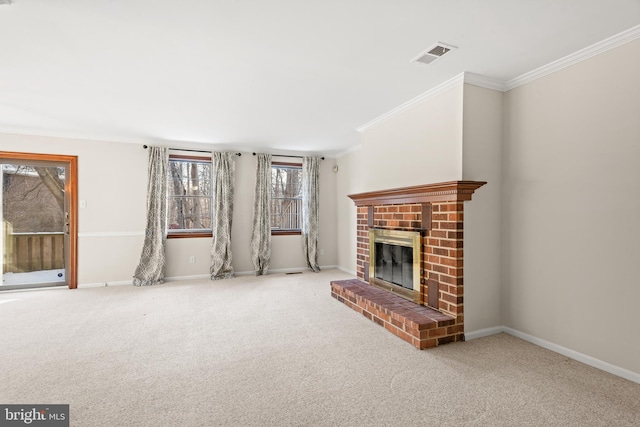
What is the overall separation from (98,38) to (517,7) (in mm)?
2695

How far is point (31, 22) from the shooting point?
6.23 feet

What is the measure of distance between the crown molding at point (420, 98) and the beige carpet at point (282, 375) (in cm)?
230

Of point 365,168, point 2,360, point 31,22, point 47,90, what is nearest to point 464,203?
point 365,168

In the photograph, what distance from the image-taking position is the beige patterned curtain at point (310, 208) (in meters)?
5.82

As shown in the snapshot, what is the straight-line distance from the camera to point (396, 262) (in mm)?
3414

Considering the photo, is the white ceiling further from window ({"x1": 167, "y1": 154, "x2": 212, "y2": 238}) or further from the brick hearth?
the brick hearth

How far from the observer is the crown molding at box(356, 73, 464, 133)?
269cm

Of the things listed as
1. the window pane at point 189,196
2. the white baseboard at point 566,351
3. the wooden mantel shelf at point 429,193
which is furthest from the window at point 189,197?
the white baseboard at point 566,351

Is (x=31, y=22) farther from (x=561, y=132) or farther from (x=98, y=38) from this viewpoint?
(x=561, y=132)

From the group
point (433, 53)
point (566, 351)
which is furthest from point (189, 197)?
point (566, 351)

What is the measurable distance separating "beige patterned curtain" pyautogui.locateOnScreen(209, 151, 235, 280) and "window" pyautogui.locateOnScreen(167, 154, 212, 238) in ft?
0.75

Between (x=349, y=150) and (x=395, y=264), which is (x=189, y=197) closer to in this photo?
(x=349, y=150)

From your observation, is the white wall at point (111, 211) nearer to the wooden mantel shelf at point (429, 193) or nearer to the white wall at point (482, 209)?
the wooden mantel shelf at point (429, 193)

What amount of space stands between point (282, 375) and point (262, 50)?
2343mm
